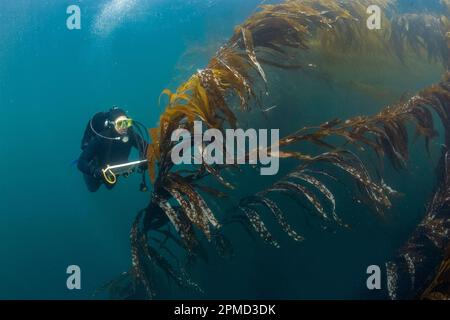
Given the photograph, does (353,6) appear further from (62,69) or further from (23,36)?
(23,36)

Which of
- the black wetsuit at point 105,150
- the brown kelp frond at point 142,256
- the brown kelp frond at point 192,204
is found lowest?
the brown kelp frond at point 142,256

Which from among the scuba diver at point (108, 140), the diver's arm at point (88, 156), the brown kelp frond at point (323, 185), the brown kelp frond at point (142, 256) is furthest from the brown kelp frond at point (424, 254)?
the diver's arm at point (88, 156)

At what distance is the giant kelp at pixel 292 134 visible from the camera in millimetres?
3121

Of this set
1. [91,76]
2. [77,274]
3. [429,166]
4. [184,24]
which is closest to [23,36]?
[91,76]

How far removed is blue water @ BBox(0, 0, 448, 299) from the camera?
13.8 ft

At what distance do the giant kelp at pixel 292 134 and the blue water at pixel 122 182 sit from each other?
1.78 feet

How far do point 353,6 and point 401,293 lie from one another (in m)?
4.00

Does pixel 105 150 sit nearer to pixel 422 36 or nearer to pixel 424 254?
pixel 424 254

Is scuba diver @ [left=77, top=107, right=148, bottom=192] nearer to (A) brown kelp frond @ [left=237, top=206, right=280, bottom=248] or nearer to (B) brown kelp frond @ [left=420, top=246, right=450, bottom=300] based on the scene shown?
(A) brown kelp frond @ [left=237, top=206, right=280, bottom=248]

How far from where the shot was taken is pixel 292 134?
341 centimetres

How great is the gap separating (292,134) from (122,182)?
723 cm

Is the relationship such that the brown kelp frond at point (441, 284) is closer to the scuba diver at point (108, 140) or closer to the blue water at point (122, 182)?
the blue water at point (122, 182)

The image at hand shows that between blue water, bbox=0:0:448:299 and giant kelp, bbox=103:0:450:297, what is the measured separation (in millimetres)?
542
